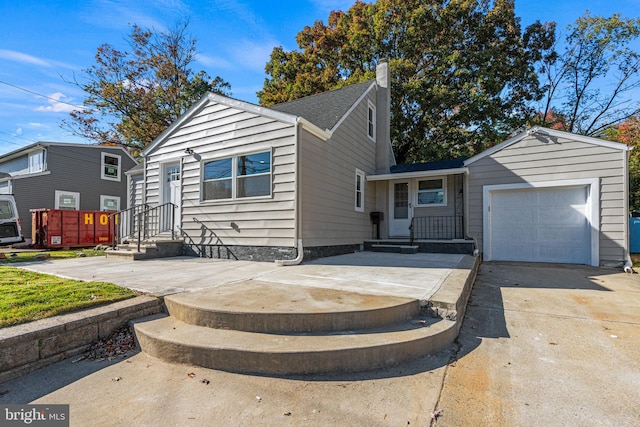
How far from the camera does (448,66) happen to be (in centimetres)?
1380

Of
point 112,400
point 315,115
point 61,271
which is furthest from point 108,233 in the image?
point 112,400

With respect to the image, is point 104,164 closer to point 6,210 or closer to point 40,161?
point 40,161

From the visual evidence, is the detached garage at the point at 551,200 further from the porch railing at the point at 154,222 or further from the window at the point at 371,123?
the porch railing at the point at 154,222

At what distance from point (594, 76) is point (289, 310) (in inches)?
836

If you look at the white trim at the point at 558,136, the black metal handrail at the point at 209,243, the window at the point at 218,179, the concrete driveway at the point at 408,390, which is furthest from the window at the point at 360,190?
the concrete driveway at the point at 408,390

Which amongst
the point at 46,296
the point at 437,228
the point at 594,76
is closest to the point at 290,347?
the point at 46,296

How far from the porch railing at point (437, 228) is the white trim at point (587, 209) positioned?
0.69 meters

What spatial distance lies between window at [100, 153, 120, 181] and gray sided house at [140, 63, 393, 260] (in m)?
9.41

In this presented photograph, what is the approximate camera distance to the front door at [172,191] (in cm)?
829

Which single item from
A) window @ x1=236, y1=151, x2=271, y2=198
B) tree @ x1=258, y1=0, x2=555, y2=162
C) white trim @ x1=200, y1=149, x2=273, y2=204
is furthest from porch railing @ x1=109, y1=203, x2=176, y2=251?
tree @ x1=258, y1=0, x2=555, y2=162

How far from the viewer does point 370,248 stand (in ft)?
30.8

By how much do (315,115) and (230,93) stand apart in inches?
647

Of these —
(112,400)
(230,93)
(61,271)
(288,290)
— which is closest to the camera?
(112,400)

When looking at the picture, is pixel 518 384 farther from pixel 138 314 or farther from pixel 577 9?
pixel 577 9
